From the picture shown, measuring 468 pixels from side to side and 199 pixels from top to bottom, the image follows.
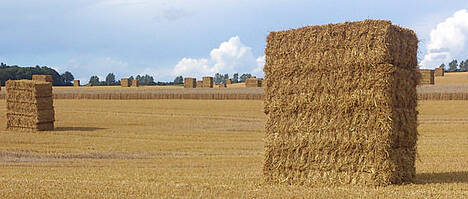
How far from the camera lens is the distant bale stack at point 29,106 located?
936 inches

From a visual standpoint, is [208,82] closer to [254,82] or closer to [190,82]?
[190,82]

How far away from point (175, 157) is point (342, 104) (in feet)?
24.8

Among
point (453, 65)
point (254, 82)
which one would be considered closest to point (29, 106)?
point (254, 82)

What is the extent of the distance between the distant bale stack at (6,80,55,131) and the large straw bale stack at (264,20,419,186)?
15949mm

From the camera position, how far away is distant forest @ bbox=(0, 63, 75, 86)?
85.9m

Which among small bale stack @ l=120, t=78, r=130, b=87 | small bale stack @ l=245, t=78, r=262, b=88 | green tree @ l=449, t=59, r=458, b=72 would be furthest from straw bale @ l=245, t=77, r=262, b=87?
green tree @ l=449, t=59, r=458, b=72

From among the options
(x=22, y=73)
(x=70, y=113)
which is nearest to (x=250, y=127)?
(x=70, y=113)

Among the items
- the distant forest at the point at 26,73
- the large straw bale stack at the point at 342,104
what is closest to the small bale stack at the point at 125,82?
the distant forest at the point at 26,73

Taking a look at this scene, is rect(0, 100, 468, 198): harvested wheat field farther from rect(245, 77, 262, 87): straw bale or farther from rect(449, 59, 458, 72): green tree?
rect(449, 59, 458, 72): green tree

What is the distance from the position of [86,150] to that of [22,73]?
75.2 meters

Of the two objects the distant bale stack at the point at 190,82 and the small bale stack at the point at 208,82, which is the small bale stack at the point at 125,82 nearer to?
the distant bale stack at the point at 190,82

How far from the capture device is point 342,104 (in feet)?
31.6

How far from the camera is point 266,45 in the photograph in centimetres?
1056

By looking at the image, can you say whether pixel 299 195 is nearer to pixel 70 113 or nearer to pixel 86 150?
pixel 86 150
